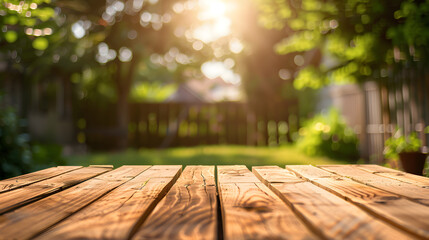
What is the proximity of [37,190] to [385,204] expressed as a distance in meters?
1.25

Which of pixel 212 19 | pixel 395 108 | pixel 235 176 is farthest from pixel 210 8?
pixel 235 176

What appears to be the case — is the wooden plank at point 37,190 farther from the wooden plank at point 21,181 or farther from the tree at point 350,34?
the tree at point 350,34

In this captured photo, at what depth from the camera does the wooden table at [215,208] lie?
830 millimetres

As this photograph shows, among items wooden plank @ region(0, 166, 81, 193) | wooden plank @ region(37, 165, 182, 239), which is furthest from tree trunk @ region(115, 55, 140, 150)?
wooden plank @ region(37, 165, 182, 239)

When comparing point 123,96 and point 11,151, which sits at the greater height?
point 123,96

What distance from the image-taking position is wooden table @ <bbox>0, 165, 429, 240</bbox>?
32.7 inches

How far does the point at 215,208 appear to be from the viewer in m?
1.05

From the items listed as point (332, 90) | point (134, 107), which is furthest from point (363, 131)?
point (134, 107)

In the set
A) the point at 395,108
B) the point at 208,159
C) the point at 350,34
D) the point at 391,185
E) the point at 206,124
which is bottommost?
the point at 208,159

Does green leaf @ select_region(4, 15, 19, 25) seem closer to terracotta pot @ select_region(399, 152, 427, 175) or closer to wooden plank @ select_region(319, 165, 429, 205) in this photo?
wooden plank @ select_region(319, 165, 429, 205)

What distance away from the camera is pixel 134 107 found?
450 inches

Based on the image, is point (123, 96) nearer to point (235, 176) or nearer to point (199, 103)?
point (199, 103)

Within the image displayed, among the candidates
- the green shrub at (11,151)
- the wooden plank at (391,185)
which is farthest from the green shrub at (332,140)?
the wooden plank at (391,185)

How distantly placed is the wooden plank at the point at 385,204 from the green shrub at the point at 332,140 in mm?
6937
